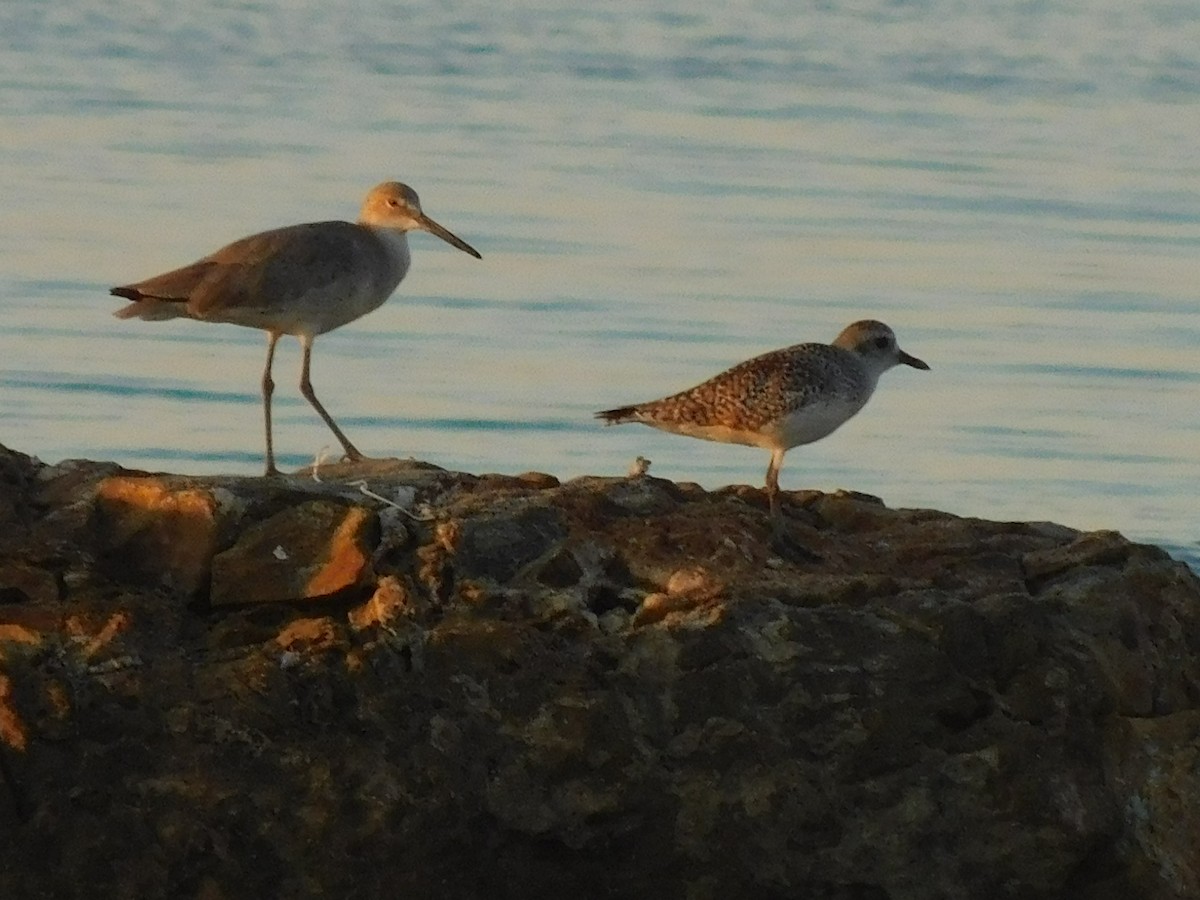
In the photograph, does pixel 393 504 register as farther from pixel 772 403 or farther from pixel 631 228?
pixel 631 228

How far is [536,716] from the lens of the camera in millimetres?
7648

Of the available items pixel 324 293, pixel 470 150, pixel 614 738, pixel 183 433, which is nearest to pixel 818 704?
pixel 614 738

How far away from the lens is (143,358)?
1636cm

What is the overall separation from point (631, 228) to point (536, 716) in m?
13.3

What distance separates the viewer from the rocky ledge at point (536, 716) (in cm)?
751

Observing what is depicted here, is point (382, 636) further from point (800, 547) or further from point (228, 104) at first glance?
point (228, 104)

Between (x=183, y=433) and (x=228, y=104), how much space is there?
1189 cm

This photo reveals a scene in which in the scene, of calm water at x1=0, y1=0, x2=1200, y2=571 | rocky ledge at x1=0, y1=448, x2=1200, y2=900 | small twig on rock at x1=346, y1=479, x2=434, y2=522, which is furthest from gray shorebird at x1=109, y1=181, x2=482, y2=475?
calm water at x1=0, y1=0, x2=1200, y2=571

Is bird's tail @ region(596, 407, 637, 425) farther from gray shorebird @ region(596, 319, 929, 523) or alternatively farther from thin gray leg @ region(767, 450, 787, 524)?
thin gray leg @ region(767, 450, 787, 524)

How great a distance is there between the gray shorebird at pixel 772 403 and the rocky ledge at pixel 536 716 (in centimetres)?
163

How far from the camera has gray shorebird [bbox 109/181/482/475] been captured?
35.4ft

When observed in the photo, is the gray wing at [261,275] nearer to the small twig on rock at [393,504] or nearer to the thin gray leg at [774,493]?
the thin gray leg at [774,493]

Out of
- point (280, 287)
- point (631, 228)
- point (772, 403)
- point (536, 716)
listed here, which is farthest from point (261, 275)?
point (631, 228)

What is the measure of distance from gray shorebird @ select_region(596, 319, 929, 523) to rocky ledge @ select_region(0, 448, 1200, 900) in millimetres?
1626
